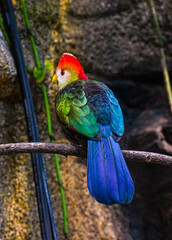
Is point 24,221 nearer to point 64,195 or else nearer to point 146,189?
point 64,195

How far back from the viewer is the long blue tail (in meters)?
1.15

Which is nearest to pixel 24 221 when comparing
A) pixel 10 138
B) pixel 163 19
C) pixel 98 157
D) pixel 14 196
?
pixel 14 196

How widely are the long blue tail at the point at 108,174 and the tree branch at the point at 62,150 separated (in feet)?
0.23

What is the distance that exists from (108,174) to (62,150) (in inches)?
8.5

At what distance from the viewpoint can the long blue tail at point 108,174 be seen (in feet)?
3.78

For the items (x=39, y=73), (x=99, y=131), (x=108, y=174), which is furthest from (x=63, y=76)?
(x=108, y=174)

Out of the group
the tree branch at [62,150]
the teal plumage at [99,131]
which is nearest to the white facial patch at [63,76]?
the teal plumage at [99,131]

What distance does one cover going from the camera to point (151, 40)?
2273 mm

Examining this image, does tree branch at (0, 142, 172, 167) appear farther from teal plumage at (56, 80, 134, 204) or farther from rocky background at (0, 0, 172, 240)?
rocky background at (0, 0, 172, 240)

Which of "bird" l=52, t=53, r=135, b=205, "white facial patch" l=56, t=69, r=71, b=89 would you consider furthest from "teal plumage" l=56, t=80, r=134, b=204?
"white facial patch" l=56, t=69, r=71, b=89

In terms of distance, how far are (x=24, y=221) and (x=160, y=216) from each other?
839 millimetres

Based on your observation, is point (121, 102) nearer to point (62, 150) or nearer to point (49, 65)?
point (49, 65)

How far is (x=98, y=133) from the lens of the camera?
135cm

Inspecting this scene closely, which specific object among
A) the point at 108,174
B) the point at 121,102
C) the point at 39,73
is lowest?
the point at 121,102
